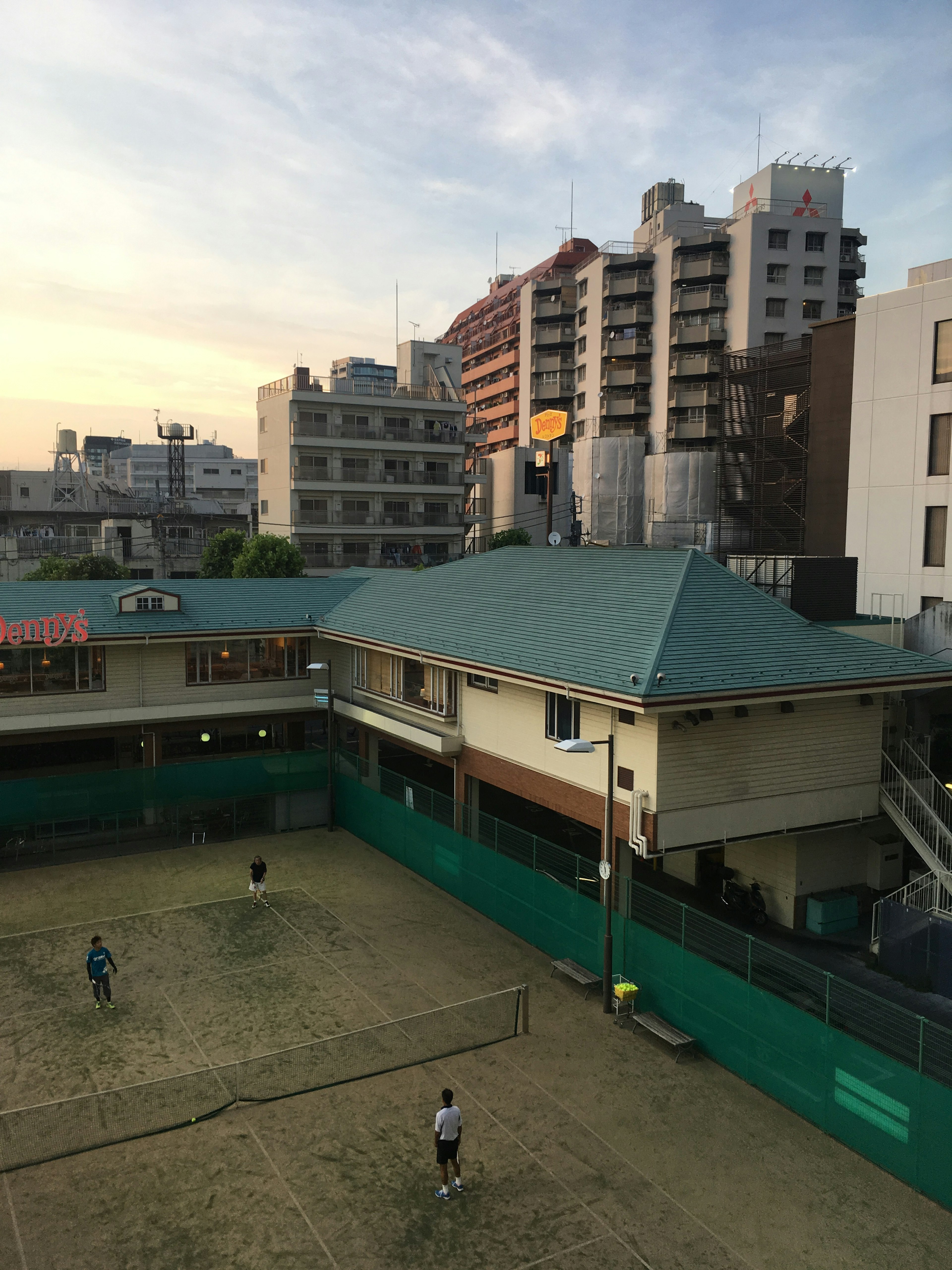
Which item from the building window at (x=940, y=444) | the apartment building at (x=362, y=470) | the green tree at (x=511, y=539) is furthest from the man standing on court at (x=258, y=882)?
the apartment building at (x=362, y=470)

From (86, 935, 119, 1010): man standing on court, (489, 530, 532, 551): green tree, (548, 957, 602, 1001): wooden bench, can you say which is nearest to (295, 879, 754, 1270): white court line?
(548, 957, 602, 1001): wooden bench

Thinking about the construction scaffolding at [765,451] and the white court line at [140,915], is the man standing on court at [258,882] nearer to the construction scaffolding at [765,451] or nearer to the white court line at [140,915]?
the white court line at [140,915]

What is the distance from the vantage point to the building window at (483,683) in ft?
86.9

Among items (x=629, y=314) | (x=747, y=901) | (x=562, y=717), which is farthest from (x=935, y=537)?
(x=629, y=314)

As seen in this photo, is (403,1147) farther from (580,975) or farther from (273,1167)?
(580,975)

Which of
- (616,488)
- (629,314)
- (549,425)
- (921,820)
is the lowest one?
(921,820)

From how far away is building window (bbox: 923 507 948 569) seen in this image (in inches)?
1551

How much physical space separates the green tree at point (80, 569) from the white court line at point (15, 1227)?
50946 millimetres

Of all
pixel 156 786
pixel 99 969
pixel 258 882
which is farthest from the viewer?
pixel 156 786

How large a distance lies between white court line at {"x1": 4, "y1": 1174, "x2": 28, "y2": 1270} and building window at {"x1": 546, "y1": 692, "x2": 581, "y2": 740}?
14414 mm

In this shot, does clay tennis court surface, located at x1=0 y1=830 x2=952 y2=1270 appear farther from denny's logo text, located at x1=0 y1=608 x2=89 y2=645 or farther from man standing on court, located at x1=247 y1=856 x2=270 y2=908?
denny's logo text, located at x1=0 y1=608 x2=89 y2=645

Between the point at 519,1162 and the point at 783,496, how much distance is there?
1777 inches

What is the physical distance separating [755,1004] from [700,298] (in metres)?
76.7

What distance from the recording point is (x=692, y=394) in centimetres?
8175
